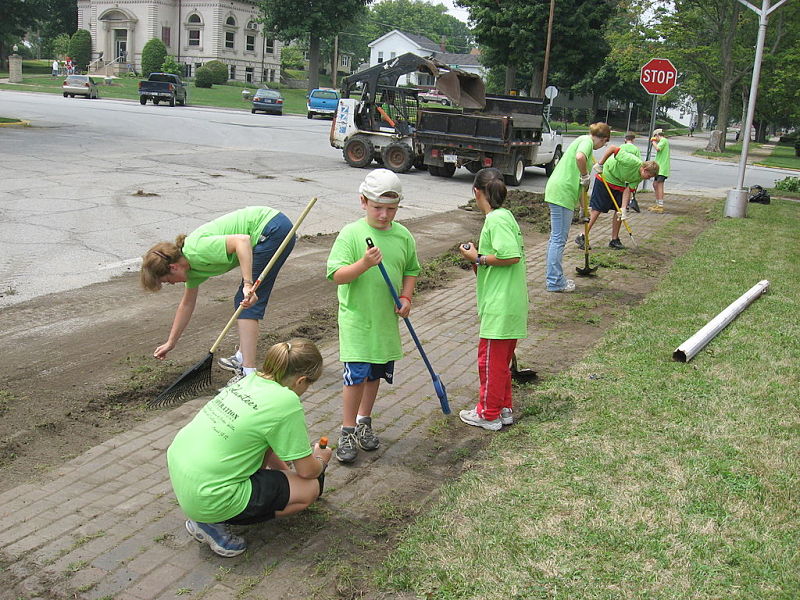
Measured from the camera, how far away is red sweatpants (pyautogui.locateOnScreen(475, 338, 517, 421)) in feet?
16.8

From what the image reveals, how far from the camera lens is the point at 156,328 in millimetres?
6918

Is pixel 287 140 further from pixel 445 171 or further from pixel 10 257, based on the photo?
pixel 10 257

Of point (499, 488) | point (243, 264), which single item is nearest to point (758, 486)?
point (499, 488)

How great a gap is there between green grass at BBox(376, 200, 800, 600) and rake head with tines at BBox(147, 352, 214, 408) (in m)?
1.91

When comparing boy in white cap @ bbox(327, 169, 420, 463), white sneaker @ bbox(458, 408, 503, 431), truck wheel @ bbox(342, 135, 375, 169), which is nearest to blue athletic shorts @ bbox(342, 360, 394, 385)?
boy in white cap @ bbox(327, 169, 420, 463)

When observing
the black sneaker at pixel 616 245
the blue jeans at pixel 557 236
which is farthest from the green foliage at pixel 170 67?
the blue jeans at pixel 557 236

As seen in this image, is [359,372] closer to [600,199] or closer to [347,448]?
[347,448]

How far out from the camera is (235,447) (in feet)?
11.5

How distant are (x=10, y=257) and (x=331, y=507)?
6585 millimetres

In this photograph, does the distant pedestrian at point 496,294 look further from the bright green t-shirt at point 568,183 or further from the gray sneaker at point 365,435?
the bright green t-shirt at point 568,183

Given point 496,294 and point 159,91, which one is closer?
point 496,294

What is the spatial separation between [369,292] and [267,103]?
139 feet

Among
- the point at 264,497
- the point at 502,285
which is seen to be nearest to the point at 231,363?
the point at 502,285

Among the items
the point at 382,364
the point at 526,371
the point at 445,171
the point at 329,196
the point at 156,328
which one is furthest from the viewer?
the point at 445,171
